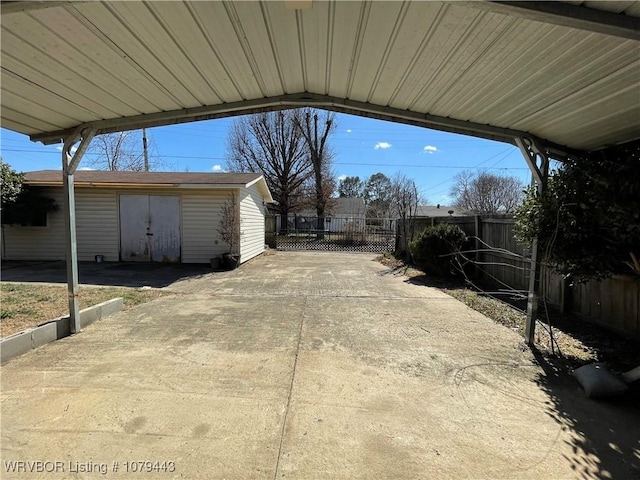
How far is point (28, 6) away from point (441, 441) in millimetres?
3531

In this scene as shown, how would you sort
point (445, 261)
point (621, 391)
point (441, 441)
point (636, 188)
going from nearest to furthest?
1. point (441, 441)
2. point (621, 391)
3. point (636, 188)
4. point (445, 261)

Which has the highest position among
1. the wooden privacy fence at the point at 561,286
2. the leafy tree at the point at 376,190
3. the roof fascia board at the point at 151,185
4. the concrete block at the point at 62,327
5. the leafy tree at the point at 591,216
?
the leafy tree at the point at 376,190

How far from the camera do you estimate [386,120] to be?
425 cm

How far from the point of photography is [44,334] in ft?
12.7

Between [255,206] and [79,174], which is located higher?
[79,174]

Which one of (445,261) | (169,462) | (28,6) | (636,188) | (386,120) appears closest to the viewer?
(28,6)

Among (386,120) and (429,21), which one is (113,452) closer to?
(429,21)

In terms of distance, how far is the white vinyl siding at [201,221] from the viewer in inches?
421

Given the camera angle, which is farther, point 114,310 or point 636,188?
point 114,310

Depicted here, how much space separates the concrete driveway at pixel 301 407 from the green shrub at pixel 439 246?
376cm

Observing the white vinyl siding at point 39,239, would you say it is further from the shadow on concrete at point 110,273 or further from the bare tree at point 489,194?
the bare tree at point 489,194

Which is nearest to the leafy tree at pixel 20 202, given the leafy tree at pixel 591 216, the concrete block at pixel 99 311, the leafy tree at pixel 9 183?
the leafy tree at pixel 9 183

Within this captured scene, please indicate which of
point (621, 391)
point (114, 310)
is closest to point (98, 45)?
point (114, 310)

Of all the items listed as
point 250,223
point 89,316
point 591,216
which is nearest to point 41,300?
point 89,316
